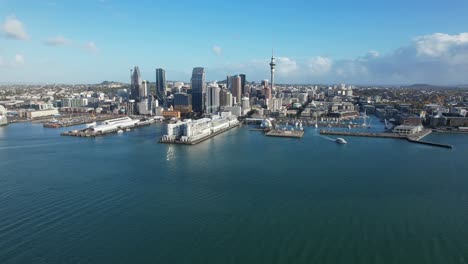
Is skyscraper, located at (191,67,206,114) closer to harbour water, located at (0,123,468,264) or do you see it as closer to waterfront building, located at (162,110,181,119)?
waterfront building, located at (162,110,181,119)

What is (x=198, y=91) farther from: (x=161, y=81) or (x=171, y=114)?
(x=161, y=81)

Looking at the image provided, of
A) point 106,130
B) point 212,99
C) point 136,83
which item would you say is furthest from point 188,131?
point 136,83

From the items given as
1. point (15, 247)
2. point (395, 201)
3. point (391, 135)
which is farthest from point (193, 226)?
point (391, 135)

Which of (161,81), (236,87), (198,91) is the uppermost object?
(161,81)

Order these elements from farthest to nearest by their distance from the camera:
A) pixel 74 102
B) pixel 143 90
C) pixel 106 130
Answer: pixel 143 90 < pixel 74 102 < pixel 106 130

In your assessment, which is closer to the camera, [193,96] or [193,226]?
[193,226]

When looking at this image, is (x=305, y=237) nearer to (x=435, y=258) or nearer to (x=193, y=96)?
(x=435, y=258)
